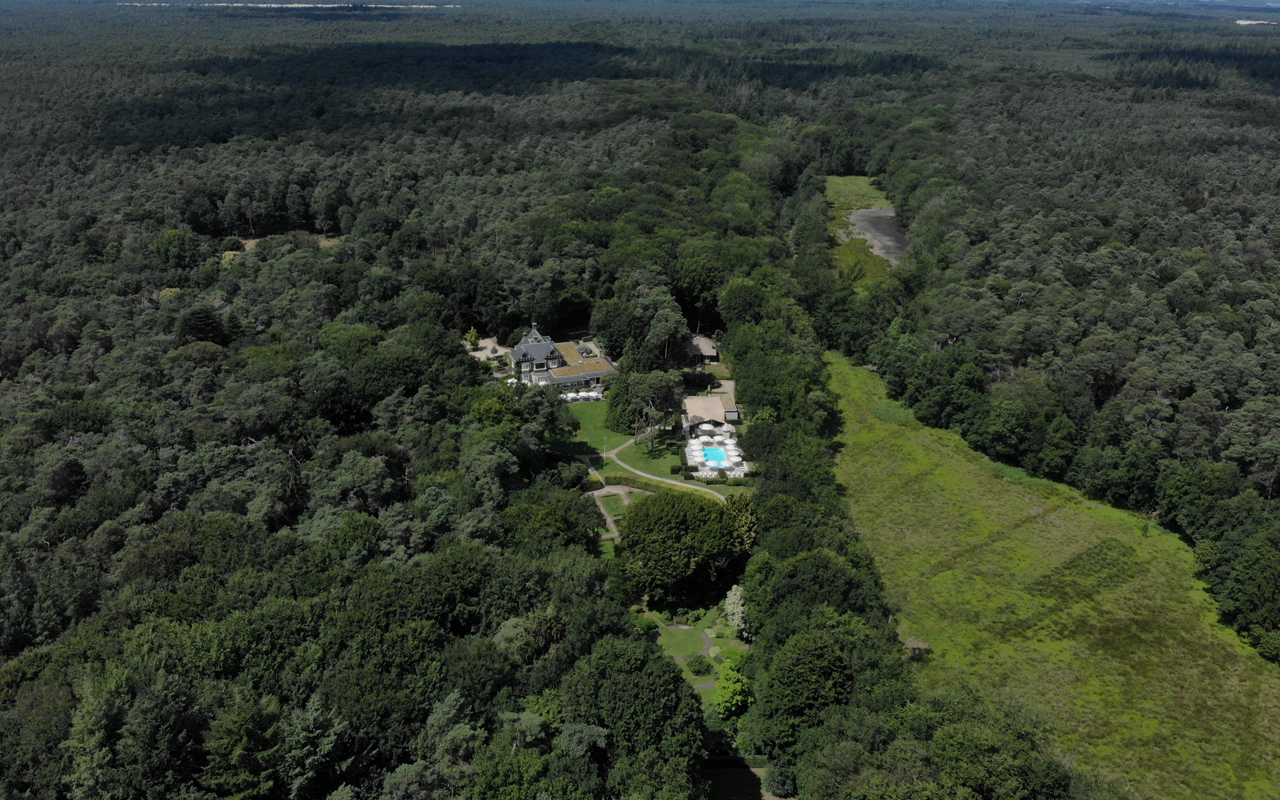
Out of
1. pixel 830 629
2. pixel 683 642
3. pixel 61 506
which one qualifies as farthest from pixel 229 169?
pixel 830 629

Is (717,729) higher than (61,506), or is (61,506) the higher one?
(61,506)

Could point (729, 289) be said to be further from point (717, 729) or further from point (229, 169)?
point (229, 169)

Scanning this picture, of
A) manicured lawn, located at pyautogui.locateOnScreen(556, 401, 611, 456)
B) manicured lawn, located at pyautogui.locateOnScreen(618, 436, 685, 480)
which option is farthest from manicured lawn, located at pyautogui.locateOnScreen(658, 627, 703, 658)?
manicured lawn, located at pyautogui.locateOnScreen(556, 401, 611, 456)

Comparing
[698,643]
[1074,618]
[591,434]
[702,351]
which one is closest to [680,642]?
[698,643]

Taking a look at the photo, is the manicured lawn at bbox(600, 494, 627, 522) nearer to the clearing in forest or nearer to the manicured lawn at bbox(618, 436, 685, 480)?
the manicured lawn at bbox(618, 436, 685, 480)

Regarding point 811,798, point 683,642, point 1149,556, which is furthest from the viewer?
point 1149,556
